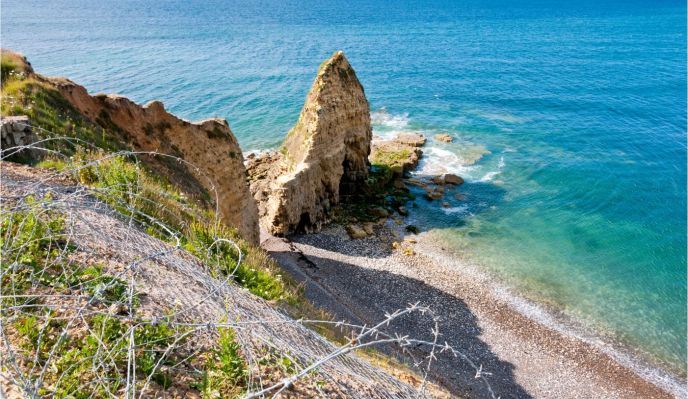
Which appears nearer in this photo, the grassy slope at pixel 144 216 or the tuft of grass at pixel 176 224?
the grassy slope at pixel 144 216

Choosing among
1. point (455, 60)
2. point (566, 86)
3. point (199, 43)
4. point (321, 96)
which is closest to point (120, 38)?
point (199, 43)

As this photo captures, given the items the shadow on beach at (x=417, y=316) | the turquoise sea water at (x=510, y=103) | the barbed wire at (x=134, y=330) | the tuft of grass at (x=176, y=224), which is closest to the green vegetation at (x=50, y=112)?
the tuft of grass at (x=176, y=224)

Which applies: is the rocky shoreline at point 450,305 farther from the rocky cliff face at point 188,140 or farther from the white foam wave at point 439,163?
the white foam wave at point 439,163

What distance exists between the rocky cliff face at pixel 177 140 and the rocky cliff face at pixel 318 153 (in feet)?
A: 27.2

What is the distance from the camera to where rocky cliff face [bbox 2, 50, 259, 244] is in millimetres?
19203

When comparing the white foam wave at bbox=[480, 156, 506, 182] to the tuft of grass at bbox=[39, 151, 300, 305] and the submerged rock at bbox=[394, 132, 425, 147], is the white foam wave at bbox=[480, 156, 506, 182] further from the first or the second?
the tuft of grass at bbox=[39, 151, 300, 305]

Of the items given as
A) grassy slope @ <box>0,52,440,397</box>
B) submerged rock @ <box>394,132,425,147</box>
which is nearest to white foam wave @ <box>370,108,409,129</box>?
submerged rock @ <box>394,132,425,147</box>

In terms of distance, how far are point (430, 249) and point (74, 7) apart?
164886 mm

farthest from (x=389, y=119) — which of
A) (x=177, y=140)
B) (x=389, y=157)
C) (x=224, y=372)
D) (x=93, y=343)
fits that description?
(x=93, y=343)

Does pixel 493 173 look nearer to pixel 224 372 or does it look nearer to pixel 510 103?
pixel 510 103

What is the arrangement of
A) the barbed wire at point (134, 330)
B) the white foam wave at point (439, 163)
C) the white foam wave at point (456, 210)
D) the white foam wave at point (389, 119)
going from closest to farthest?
1. the barbed wire at point (134, 330)
2. the white foam wave at point (456, 210)
3. the white foam wave at point (439, 163)
4. the white foam wave at point (389, 119)

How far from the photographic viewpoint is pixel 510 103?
6512cm

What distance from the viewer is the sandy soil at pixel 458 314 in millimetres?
23328

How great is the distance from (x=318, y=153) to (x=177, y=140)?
1424cm
